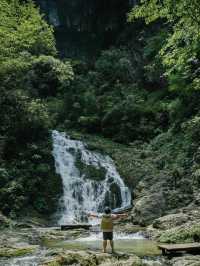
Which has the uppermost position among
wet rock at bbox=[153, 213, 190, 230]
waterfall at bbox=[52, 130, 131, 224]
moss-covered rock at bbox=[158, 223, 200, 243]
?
waterfall at bbox=[52, 130, 131, 224]

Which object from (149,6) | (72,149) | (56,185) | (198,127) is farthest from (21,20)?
(149,6)

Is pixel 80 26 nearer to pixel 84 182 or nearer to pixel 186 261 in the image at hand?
pixel 84 182

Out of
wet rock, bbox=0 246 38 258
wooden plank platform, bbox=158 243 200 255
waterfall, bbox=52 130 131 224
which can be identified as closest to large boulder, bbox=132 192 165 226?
waterfall, bbox=52 130 131 224

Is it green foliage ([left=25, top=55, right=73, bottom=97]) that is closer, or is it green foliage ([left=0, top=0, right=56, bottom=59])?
green foliage ([left=0, top=0, right=56, bottom=59])

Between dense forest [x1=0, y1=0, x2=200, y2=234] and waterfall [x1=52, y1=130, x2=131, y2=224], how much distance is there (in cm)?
63

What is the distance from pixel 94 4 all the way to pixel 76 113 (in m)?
14.4

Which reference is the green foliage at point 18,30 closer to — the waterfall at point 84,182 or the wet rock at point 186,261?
the waterfall at point 84,182

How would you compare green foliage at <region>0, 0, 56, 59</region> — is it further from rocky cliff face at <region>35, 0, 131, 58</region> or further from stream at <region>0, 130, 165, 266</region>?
rocky cliff face at <region>35, 0, 131, 58</region>

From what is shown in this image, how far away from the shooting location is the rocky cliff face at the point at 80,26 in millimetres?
44866

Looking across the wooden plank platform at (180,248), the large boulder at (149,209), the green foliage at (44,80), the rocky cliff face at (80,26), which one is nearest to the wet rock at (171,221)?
the large boulder at (149,209)

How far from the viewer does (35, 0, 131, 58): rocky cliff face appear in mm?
44866

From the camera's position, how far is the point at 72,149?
2945cm

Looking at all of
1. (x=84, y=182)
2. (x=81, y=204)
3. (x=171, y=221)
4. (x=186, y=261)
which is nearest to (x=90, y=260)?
(x=186, y=261)

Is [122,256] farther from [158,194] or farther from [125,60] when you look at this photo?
[125,60]
